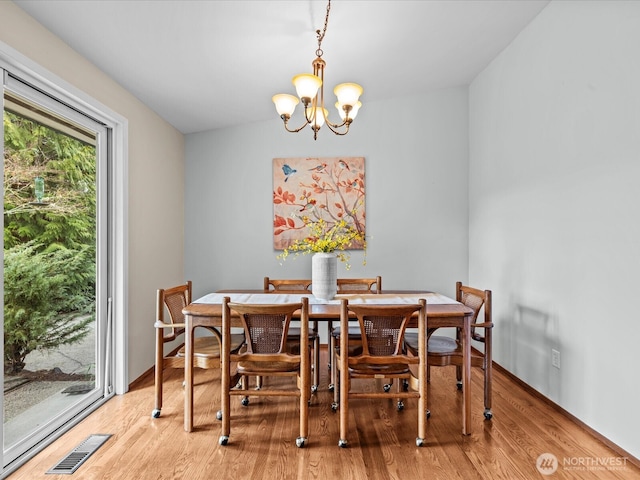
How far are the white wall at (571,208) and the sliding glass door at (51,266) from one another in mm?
3155

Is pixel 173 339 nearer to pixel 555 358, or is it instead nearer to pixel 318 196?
pixel 318 196

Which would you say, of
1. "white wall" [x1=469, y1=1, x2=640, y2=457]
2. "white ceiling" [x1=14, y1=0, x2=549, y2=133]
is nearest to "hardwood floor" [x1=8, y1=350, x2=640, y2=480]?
"white wall" [x1=469, y1=1, x2=640, y2=457]

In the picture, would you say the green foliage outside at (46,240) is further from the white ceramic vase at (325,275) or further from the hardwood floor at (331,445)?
the white ceramic vase at (325,275)

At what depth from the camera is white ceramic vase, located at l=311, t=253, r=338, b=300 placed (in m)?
2.63

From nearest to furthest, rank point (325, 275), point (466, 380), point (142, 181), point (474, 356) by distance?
1. point (466, 380)
2. point (474, 356)
3. point (325, 275)
4. point (142, 181)

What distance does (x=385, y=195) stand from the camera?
13.5 ft

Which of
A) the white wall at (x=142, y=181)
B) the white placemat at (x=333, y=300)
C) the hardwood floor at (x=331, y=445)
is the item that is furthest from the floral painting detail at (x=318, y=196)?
the hardwood floor at (x=331, y=445)

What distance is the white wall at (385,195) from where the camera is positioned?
4.12 metres

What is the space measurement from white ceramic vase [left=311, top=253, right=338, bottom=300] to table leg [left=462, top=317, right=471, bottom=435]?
85 centimetres

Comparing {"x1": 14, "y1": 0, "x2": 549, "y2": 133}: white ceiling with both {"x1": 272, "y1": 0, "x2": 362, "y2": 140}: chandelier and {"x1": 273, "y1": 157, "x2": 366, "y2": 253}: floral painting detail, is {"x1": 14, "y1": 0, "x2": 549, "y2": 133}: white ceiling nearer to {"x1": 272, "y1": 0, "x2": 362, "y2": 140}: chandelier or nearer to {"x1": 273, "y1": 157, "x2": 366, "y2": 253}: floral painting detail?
{"x1": 272, "y1": 0, "x2": 362, "y2": 140}: chandelier

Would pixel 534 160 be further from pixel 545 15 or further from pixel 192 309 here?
pixel 192 309

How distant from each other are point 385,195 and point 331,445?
8.58ft

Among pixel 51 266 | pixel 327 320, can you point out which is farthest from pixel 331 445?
pixel 51 266

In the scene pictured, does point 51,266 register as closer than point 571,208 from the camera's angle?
Yes
